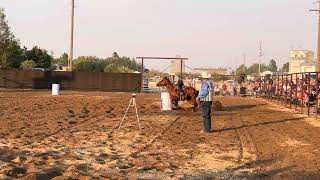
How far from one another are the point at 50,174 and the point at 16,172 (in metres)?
0.54

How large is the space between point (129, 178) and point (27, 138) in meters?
5.09

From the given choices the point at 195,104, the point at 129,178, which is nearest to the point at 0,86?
the point at 195,104

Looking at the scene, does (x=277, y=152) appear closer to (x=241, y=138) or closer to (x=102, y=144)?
(x=241, y=138)

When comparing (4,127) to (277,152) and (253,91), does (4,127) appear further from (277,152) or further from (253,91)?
(253,91)

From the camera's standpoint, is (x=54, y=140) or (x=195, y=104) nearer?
(x=54, y=140)

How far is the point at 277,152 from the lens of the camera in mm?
11969

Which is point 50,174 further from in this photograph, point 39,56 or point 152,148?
point 39,56

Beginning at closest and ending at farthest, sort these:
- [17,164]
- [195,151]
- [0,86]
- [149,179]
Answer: [149,179]
[17,164]
[195,151]
[0,86]

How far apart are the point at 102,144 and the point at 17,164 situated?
322cm

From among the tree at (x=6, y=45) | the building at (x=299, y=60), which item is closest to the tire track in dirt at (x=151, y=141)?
the tree at (x=6, y=45)

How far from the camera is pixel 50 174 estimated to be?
861 centimetres

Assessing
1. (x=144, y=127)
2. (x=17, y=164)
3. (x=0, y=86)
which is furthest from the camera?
(x=0, y=86)

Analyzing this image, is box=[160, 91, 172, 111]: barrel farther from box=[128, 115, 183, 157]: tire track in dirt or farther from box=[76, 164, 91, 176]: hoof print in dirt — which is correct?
box=[76, 164, 91, 176]: hoof print in dirt

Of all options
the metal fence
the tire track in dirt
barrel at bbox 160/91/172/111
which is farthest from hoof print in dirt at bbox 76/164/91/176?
the metal fence
